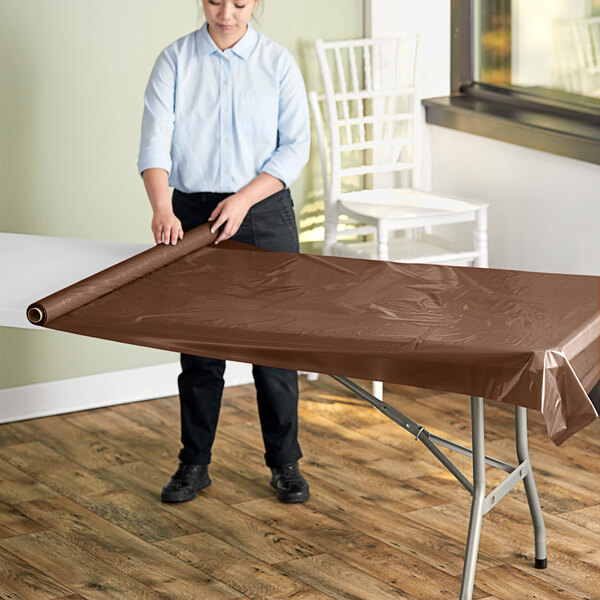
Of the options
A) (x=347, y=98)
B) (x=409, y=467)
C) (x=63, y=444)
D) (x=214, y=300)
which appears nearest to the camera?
(x=214, y=300)

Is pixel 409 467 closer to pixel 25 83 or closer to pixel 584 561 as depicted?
pixel 584 561

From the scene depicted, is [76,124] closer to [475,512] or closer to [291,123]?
[291,123]

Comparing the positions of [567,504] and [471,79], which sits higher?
[471,79]

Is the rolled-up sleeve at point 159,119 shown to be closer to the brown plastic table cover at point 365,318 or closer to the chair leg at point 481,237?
the brown plastic table cover at point 365,318

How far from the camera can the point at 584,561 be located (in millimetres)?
2588

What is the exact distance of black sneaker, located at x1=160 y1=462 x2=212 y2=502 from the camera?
2984 mm

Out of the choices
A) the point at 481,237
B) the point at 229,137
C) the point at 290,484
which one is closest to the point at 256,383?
the point at 290,484

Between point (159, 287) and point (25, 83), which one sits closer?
point (159, 287)

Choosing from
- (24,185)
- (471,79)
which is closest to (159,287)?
(24,185)

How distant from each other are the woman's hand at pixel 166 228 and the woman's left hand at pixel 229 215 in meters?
0.09

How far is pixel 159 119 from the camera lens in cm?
276

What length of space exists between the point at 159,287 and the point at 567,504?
127 cm

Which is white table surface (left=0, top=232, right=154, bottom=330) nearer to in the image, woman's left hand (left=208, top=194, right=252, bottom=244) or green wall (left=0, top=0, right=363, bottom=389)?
woman's left hand (left=208, top=194, right=252, bottom=244)

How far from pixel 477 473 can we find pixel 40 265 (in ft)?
3.69
